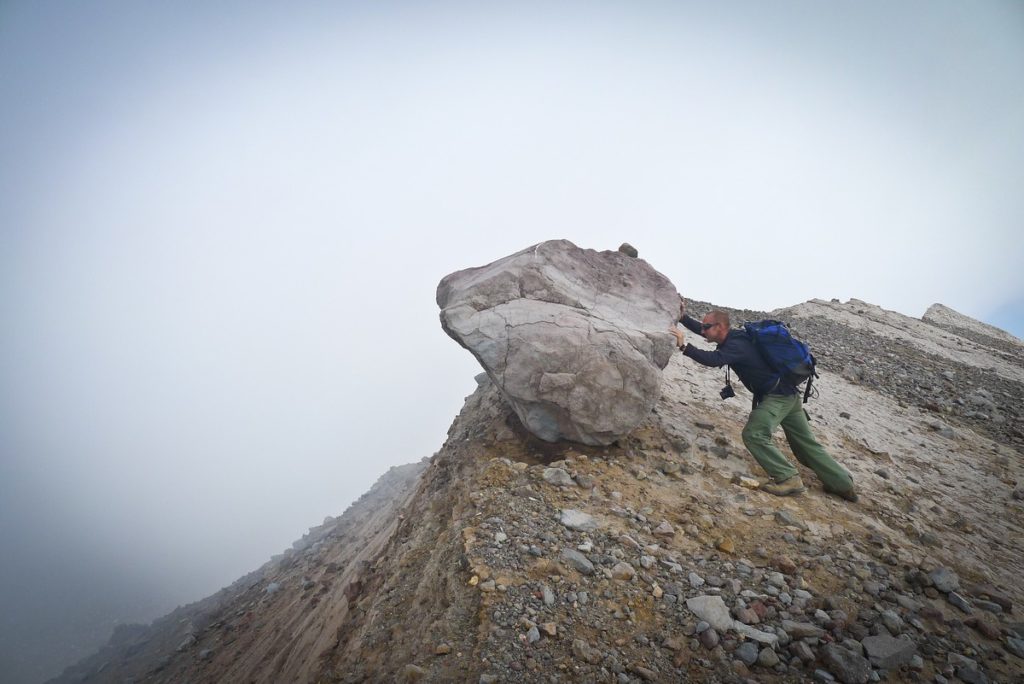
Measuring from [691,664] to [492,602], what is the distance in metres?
1.71

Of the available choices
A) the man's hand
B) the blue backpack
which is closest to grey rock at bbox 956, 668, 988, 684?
the blue backpack

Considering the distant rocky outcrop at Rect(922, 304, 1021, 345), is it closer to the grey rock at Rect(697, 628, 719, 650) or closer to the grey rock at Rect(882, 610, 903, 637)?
the grey rock at Rect(882, 610, 903, 637)

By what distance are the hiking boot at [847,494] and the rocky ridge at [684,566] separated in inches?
5.7

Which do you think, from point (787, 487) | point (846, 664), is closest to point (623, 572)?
point (846, 664)

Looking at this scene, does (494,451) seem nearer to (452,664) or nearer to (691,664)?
(452,664)

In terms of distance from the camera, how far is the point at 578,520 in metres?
4.80

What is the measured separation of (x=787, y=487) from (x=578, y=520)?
3040 mm

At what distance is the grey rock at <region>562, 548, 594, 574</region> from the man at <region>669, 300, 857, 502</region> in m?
3.05

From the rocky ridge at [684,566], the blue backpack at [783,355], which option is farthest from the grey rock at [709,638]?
the blue backpack at [783,355]

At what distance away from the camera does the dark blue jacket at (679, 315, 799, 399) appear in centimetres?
591

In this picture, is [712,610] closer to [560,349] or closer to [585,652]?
[585,652]

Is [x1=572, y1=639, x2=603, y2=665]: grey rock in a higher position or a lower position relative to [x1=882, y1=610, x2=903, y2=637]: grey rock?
higher

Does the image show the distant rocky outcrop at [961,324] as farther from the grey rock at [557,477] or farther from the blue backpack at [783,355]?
the grey rock at [557,477]

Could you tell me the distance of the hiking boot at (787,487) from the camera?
5.55 meters
